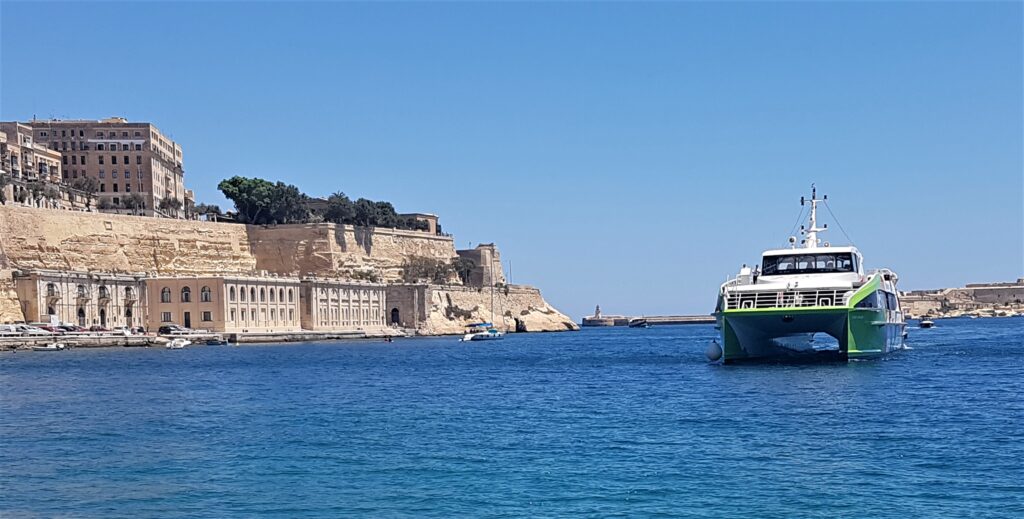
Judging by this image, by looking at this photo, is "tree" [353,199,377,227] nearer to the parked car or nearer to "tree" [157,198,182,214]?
"tree" [157,198,182,214]

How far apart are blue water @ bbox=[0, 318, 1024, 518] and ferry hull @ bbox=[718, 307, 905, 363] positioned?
1.15 m

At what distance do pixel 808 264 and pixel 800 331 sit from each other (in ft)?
12.8

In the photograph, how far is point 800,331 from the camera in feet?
131

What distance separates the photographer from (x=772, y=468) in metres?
19.1

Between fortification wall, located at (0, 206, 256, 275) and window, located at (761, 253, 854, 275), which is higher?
fortification wall, located at (0, 206, 256, 275)

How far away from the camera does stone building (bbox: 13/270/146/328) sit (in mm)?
75125

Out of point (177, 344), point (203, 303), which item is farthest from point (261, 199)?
point (177, 344)

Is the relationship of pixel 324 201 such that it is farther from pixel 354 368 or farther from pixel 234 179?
pixel 354 368

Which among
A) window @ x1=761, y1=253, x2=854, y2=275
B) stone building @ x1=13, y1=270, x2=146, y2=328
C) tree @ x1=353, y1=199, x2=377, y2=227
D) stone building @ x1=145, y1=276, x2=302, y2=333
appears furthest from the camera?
tree @ x1=353, y1=199, x2=377, y2=227

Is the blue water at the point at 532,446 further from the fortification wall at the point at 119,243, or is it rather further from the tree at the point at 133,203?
the tree at the point at 133,203

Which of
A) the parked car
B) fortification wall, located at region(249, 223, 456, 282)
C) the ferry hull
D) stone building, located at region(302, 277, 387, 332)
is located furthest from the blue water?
fortification wall, located at region(249, 223, 456, 282)

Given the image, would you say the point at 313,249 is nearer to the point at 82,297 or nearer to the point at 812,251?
the point at 82,297

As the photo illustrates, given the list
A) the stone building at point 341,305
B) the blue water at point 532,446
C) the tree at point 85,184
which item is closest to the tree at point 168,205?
the tree at point 85,184

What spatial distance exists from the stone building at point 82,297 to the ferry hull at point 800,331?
165 ft
